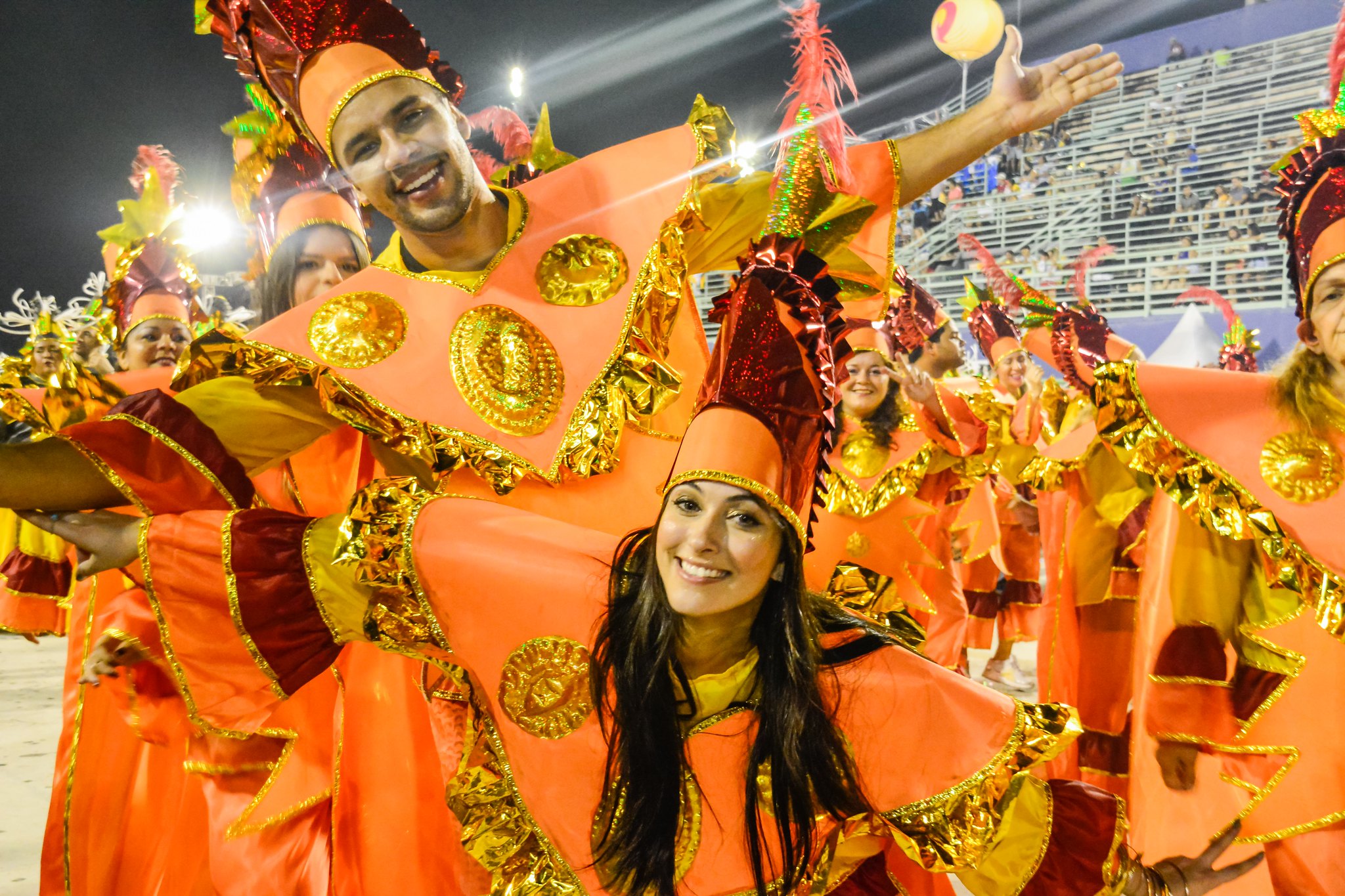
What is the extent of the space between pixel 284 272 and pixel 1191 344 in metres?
11.9

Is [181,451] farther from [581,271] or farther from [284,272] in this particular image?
[284,272]

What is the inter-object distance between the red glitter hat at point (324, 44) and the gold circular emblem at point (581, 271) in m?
0.44

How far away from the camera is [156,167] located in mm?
4379

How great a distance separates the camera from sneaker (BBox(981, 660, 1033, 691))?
641cm

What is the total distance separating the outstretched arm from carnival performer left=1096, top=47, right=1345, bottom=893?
668 mm

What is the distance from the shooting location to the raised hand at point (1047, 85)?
2.06 m

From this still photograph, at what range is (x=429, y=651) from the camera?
64.9 inches

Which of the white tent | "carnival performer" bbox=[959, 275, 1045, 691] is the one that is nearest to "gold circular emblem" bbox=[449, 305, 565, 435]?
"carnival performer" bbox=[959, 275, 1045, 691]

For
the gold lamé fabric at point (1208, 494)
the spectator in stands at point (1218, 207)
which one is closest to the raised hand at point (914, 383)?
the gold lamé fabric at point (1208, 494)

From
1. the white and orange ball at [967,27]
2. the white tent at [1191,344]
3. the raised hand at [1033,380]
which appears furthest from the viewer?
the white tent at [1191,344]

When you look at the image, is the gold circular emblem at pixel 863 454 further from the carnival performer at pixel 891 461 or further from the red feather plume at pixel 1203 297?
the red feather plume at pixel 1203 297

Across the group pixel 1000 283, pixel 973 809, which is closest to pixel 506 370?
pixel 973 809

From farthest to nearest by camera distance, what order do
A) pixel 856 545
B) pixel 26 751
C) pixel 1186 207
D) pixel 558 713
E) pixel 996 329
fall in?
1. pixel 1186 207
2. pixel 996 329
3. pixel 26 751
4. pixel 856 545
5. pixel 558 713

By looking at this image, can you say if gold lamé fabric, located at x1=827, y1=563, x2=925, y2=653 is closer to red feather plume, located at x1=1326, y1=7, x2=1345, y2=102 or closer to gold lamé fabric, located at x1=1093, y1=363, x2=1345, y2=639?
gold lamé fabric, located at x1=1093, y1=363, x2=1345, y2=639
